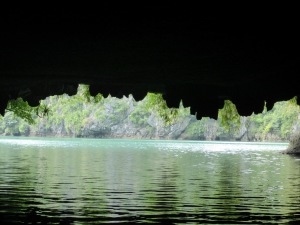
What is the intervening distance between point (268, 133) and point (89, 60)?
126653mm

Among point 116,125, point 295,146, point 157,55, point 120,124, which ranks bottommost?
point 295,146

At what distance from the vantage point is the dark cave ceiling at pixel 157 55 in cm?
1164

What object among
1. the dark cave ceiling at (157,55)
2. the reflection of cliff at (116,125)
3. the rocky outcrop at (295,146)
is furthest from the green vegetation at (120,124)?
the dark cave ceiling at (157,55)

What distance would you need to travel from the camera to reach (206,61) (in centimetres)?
1583

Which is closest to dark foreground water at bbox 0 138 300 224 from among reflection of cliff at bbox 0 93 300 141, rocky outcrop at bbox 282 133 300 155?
rocky outcrop at bbox 282 133 300 155

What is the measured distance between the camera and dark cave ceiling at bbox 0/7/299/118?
1164 cm

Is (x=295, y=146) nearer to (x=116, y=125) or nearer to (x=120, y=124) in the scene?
(x=116, y=125)

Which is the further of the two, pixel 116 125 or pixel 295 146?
pixel 116 125

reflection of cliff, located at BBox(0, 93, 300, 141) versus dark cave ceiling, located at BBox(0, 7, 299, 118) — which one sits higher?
reflection of cliff, located at BBox(0, 93, 300, 141)

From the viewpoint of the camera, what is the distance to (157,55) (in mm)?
15281

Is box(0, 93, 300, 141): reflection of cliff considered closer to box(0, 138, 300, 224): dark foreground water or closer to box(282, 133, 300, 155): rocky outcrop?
box(282, 133, 300, 155): rocky outcrop

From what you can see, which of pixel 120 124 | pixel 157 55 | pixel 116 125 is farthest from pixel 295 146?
pixel 120 124

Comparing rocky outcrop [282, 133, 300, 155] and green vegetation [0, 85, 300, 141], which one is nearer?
rocky outcrop [282, 133, 300, 155]

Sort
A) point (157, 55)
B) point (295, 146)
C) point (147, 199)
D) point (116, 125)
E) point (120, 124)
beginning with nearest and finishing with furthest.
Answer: point (157, 55), point (147, 199), point (295, 146), point (116, 125), point (120, 124)
